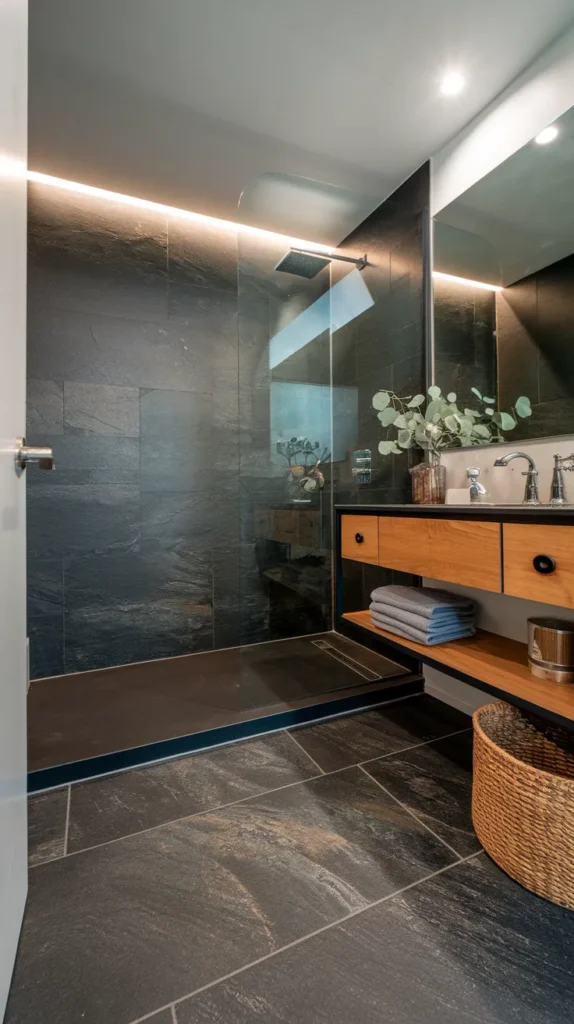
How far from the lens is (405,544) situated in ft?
4.66

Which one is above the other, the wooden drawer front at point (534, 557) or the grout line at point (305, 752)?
the wooden drawer front at point (534, 557)

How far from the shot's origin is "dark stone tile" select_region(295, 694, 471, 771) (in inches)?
Answer: 58.4

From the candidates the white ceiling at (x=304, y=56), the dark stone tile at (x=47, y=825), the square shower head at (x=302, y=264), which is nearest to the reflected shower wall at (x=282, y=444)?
the square shower head at (x=302, y=264)

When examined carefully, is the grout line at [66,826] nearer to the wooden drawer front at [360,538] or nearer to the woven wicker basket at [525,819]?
the woven wicker basket at [525,819]

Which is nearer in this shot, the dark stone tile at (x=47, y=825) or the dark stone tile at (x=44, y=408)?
the dark stone tile at (x=47, y=825)

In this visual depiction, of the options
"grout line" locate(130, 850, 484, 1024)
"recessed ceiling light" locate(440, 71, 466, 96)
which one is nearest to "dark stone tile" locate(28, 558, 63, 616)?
"grout line" locate(130, 850, 484, 1024)

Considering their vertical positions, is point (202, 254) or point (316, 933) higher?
point (202, 254)

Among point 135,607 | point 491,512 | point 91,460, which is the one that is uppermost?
point 91,460

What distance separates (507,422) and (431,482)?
350mm

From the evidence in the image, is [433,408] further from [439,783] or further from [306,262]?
[439,783]

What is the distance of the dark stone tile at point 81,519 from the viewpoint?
83.1 inches

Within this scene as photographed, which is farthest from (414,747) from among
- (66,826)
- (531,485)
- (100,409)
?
(100,409)

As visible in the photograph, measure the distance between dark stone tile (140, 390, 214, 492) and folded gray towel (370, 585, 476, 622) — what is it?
4.11 feet

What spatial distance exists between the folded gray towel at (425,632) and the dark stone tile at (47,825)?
1.11 meters
